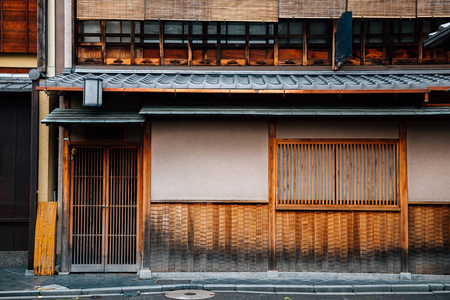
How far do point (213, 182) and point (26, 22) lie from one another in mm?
7117

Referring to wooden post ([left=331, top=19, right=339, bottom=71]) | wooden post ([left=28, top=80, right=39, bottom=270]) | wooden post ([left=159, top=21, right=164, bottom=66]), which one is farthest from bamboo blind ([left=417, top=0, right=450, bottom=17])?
wooden post ([left=28, top=80, right=39, bottom=270])

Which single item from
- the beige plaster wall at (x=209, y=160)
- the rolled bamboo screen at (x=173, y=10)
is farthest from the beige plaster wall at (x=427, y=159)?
the rolled bamboo screen at (x=173, y=10)

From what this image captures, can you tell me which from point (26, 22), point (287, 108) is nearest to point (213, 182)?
point (287, 108)

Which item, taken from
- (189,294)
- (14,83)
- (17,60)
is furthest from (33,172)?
(189,294)

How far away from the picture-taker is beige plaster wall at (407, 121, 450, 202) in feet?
35.3

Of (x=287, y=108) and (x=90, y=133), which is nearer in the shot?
(x=287, y=108)

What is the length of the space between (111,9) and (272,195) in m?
6.34

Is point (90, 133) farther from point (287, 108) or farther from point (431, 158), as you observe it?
point (431, 158)

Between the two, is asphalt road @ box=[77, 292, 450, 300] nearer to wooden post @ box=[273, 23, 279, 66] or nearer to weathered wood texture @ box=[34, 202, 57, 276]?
weathered wood texture @ box=[34, 202, 57, 276]

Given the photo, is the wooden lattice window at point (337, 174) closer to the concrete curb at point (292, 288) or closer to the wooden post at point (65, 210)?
the concrete curb at point (292, 288)

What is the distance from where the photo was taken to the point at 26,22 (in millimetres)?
12383

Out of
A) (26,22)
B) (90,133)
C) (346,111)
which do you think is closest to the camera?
(346,111)

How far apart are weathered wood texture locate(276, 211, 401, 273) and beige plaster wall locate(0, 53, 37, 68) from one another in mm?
8162

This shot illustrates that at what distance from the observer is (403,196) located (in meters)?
10.7
